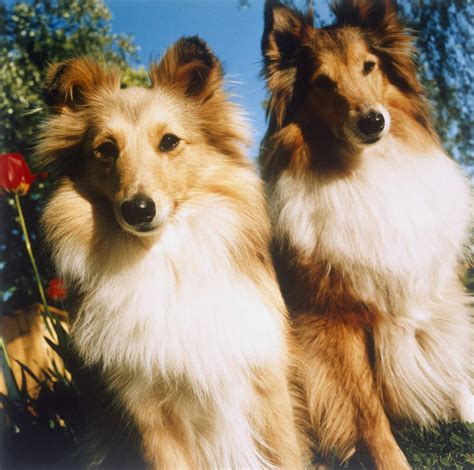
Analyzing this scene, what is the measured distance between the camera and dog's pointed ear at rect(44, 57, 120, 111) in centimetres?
215

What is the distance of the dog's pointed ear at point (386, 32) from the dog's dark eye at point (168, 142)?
981 mm

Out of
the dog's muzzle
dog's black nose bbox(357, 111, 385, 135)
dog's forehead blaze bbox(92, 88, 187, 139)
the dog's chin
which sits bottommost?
the dog's chin

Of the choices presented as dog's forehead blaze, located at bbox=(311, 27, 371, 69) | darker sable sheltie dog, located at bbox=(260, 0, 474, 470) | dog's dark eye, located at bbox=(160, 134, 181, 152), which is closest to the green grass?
darker sable sheltie dog, located at bbox=(260, 0, 474, 470)

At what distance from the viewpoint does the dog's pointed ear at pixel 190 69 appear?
84.8 inches

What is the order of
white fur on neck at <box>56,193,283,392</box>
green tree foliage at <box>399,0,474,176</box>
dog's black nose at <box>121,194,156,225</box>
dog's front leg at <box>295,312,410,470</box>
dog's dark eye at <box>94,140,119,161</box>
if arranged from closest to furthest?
1. dog's black nose at <box>121,194,156,225</box>
2. white fur on neck at <box>56,193,283,392</box>
3. dog's dark eye at <box>94,140,119,161</box>
4. dog's front leg at <box>295,312,410,470</box>
5. green tree foliage at <box>399,0,474,176</box>

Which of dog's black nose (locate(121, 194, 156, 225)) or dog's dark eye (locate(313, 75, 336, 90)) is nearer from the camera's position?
dog's black nose (locate(121, 194, 156, 225))

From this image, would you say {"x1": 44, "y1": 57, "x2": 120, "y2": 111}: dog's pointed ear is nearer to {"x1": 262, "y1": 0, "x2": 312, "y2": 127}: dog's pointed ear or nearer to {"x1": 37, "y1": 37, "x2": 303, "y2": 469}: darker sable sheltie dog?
{"x1": 37, "y1": 37, "x2": 303, "y2": 469}: darker sable sheltie dog

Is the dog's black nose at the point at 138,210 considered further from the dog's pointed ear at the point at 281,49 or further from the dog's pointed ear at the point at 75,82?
the dog's pointed ear at the point at 281,49

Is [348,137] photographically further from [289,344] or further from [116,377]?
[116,377]

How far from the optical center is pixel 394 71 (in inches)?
92.7

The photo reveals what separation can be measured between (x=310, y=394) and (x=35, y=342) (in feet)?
7.58

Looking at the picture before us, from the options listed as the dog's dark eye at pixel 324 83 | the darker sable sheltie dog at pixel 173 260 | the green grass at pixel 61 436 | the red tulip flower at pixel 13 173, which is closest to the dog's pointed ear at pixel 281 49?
the dog's dark eye at pixel 324 83

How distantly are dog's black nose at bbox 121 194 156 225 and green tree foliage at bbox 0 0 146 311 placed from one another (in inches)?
34.1

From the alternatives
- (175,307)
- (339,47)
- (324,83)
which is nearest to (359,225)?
(324,83)
